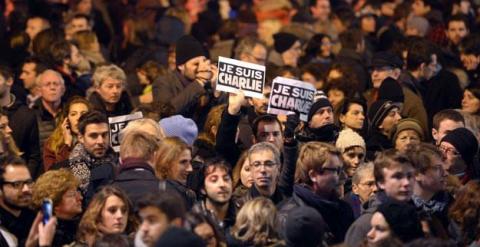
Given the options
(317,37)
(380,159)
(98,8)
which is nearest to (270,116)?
(380,159)

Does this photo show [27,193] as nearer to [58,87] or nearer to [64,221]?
[64,221]

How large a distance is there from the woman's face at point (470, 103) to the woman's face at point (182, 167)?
4.85 metres

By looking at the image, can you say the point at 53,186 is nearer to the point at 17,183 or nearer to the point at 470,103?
the point at 17,183

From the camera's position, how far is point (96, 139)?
15.1 meters

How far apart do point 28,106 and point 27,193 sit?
4149mm

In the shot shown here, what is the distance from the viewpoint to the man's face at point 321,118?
51.6 feet

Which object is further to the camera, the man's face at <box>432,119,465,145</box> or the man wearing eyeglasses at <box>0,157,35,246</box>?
the man's face at <box>432,119,465,145</box>

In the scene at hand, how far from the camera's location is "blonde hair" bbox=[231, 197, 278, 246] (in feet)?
41.1

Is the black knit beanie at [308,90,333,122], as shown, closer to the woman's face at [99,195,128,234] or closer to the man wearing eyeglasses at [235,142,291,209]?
the man wearing eyeglasses at [235,142,291,209]

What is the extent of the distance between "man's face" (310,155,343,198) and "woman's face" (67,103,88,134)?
299 cm

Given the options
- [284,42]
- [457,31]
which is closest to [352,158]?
[284,42]

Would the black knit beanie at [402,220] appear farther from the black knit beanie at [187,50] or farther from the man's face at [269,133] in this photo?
the black knit beanie at [187,50]

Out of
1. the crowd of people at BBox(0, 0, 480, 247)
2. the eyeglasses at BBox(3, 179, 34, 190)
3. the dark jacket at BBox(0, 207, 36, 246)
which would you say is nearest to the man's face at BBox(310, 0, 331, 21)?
the crowd of people at BBox(0, 0, 480, 247)

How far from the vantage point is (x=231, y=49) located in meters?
22.0
